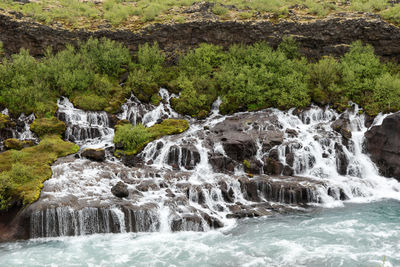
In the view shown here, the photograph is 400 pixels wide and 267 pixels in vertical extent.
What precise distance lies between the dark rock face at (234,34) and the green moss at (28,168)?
2175 cm

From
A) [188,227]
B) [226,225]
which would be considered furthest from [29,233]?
[226,225]

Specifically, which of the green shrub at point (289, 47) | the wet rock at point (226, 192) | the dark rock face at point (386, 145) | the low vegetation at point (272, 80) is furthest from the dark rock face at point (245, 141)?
the green shrub at point (289, 47)

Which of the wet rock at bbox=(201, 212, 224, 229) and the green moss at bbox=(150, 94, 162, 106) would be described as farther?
the green moss at bbox=(150, 94, 162, 106)

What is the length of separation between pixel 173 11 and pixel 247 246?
4801 centimetres

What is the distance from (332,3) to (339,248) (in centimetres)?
4944

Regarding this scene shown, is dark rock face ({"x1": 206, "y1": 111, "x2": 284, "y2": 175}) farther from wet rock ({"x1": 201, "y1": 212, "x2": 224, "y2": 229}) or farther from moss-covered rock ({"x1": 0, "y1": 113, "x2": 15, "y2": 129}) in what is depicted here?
moss-covered rock ({"x1": 0, "y1": 113, "x2": 15, "y2": 129})

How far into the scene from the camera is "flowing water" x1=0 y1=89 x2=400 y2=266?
1872 cm

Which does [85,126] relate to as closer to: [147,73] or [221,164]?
[147,73]

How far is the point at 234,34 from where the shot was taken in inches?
1988

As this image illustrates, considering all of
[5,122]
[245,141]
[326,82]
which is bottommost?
[245,141]

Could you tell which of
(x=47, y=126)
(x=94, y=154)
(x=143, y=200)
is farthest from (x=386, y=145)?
(x=47, y=126)

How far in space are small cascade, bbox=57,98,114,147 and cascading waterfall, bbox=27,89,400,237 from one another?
0.37ft

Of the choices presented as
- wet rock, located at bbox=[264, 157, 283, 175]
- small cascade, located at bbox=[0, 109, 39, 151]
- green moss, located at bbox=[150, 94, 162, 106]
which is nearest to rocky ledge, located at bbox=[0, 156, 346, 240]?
wet rock, located at bbox=[264, 157, 283, 175]

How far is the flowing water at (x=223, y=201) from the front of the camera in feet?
61.4
